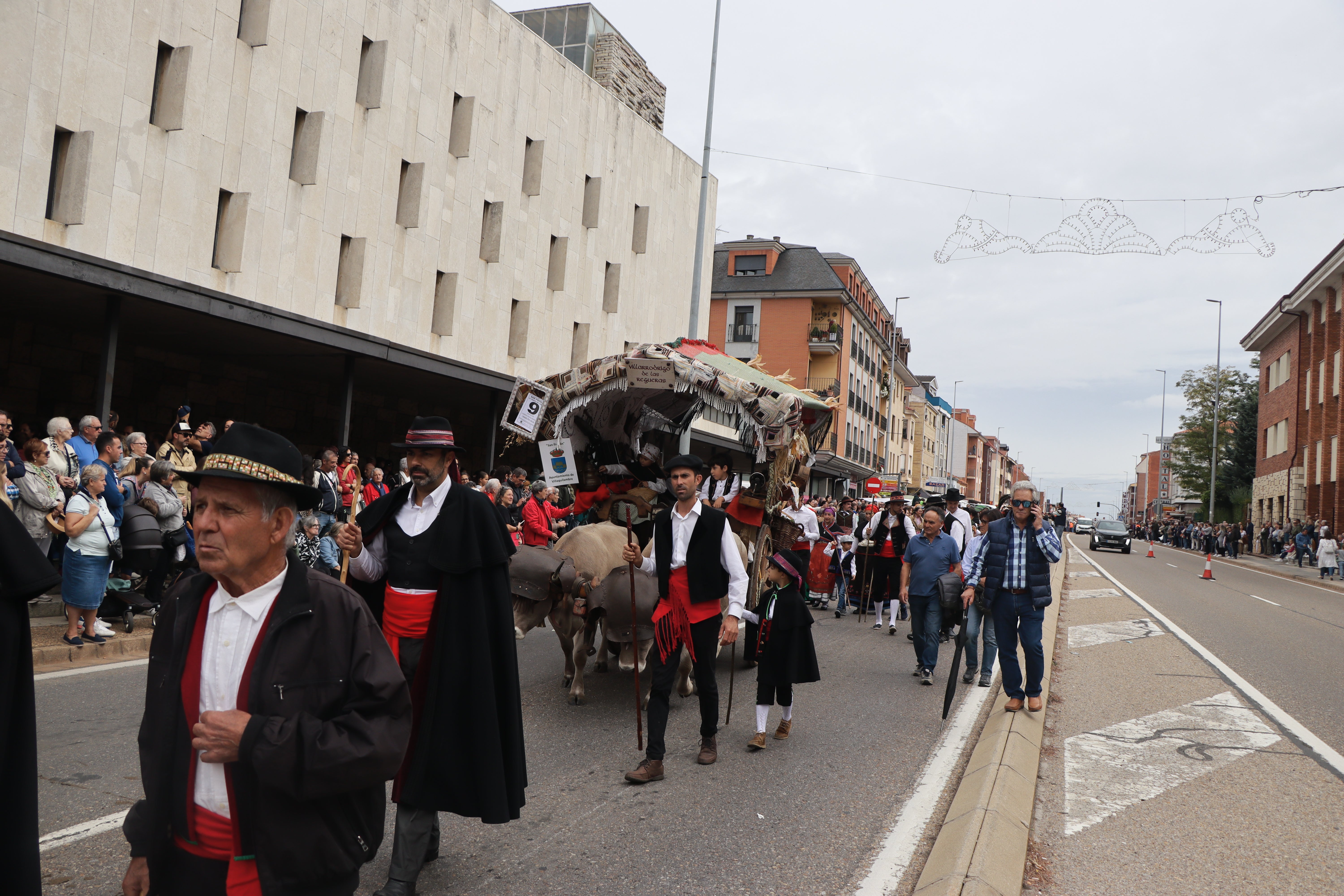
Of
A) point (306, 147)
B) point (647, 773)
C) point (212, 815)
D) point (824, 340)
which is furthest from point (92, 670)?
point (824, 340)

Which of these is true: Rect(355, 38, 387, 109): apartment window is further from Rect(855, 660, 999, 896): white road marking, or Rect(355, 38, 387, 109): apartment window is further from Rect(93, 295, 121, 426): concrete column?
Rect(855, 660, 999, 896): white road marking

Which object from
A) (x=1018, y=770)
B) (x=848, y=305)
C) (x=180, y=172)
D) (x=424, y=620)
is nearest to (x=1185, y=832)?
(x=1018, y=770)

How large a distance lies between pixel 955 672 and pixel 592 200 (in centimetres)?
2279

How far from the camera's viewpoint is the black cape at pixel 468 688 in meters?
4.06

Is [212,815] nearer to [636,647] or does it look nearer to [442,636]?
[442,636]

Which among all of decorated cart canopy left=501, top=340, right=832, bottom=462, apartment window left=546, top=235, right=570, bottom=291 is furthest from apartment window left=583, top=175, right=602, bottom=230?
decorated cart canopy left=501, top=340, right=832, bottom=462

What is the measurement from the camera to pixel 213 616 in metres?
2.48

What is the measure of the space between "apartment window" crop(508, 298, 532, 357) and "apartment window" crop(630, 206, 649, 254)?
652 centimetres

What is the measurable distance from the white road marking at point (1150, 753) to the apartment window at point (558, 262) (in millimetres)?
21055

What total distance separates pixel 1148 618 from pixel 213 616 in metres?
16.7

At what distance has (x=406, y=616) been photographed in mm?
4359

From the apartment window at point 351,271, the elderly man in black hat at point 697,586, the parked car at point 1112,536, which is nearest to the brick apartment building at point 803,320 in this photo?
the parked car at point 1112,536

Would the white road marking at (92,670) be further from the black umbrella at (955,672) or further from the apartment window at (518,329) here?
the apartment window at (518,329)

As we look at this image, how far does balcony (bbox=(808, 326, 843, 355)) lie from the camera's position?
54.2 m
